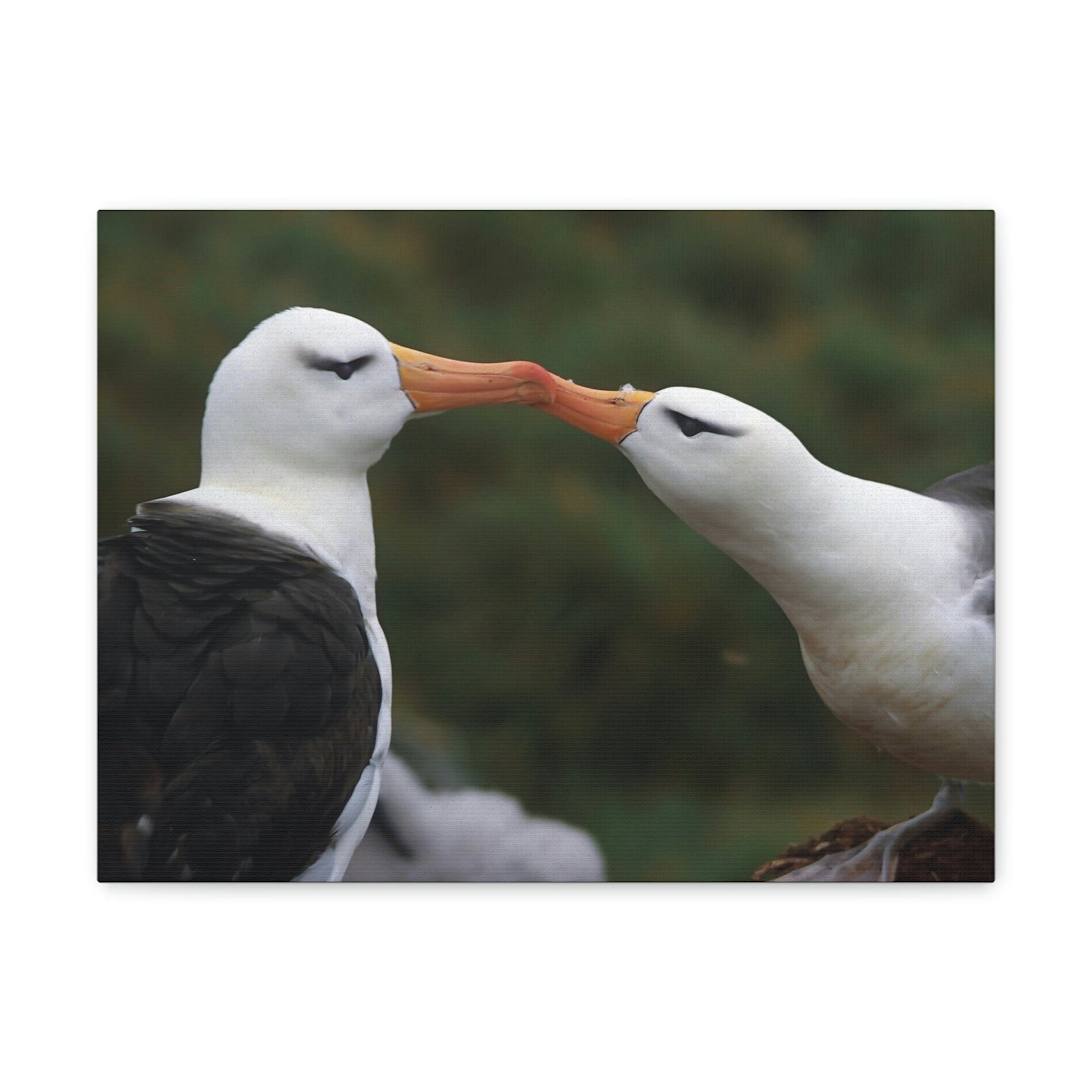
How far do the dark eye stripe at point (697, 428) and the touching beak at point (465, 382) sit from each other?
0.20 metres

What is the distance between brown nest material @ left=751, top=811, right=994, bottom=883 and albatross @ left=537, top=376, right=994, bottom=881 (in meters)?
0.09

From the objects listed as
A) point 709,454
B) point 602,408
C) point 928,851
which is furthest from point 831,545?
point 928,851

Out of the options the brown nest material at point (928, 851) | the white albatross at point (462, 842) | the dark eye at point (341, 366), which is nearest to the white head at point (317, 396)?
the dark eye at point (341, 366)

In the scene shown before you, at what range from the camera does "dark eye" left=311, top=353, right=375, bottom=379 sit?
189 cm

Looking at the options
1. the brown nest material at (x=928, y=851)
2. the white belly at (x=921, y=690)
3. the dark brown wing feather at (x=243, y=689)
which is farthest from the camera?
the brown nest material at (x=928, y=851)

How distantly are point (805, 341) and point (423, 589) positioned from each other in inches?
28.7

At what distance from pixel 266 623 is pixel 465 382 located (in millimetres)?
466

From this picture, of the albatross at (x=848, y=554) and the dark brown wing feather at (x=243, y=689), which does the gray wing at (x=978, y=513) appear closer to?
the albatross at (x=848, y=554)

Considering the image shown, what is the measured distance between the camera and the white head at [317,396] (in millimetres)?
1886

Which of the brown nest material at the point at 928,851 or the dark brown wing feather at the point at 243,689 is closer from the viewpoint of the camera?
the dark brown wing feather at the point at 243,689

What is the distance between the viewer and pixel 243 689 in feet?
6.01

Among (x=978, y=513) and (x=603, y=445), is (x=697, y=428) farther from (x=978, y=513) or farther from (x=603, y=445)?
(x=978, y=513)

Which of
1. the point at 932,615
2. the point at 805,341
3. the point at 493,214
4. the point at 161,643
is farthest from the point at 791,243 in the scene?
the point at 161,643

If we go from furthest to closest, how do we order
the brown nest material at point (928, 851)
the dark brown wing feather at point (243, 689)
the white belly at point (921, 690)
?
the brown nest material at point (928, 851), the white belly at point (921, 690), the dark brown wing feather at point (243, 689)
